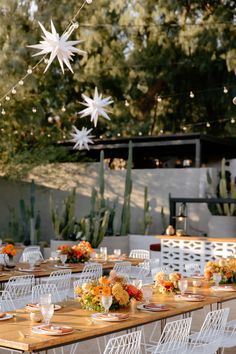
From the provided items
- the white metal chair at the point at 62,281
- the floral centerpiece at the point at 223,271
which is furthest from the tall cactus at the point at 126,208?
the floral centerpiece at the point at 223,271

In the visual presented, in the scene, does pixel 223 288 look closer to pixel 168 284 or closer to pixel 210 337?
pixel 168 284

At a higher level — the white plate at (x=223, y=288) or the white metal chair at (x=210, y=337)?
the white plate at (x=223, y=288)

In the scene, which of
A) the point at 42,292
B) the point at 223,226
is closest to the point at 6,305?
the point at 42,292

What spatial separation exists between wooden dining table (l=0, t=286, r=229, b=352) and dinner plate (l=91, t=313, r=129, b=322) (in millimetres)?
33

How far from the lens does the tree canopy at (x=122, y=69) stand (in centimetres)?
1672

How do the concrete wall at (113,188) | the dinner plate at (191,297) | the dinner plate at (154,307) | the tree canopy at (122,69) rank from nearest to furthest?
the dinner plate at (154,307)
the dinner plate at (191,297)
the concrete wall at (113,188)
the tree canopy at (122,69)

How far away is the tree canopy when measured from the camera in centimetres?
Result: 1672

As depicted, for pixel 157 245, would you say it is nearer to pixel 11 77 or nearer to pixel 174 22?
pixel 11 77

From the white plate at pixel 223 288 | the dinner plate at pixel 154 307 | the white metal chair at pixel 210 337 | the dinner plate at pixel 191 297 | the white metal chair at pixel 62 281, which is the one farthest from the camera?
the white metal chair at pixel 62 281

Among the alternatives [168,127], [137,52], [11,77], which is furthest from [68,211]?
[168,127]

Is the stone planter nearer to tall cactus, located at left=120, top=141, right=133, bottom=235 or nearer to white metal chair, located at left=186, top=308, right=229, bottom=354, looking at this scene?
tall cactus, located at left=120, top=141, right=133, bottom=235

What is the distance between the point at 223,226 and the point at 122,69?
20.4 ft

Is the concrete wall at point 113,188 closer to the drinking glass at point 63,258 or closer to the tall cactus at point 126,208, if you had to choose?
the tall cactus at point 126,208

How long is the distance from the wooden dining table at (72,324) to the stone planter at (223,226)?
8.62 metres
